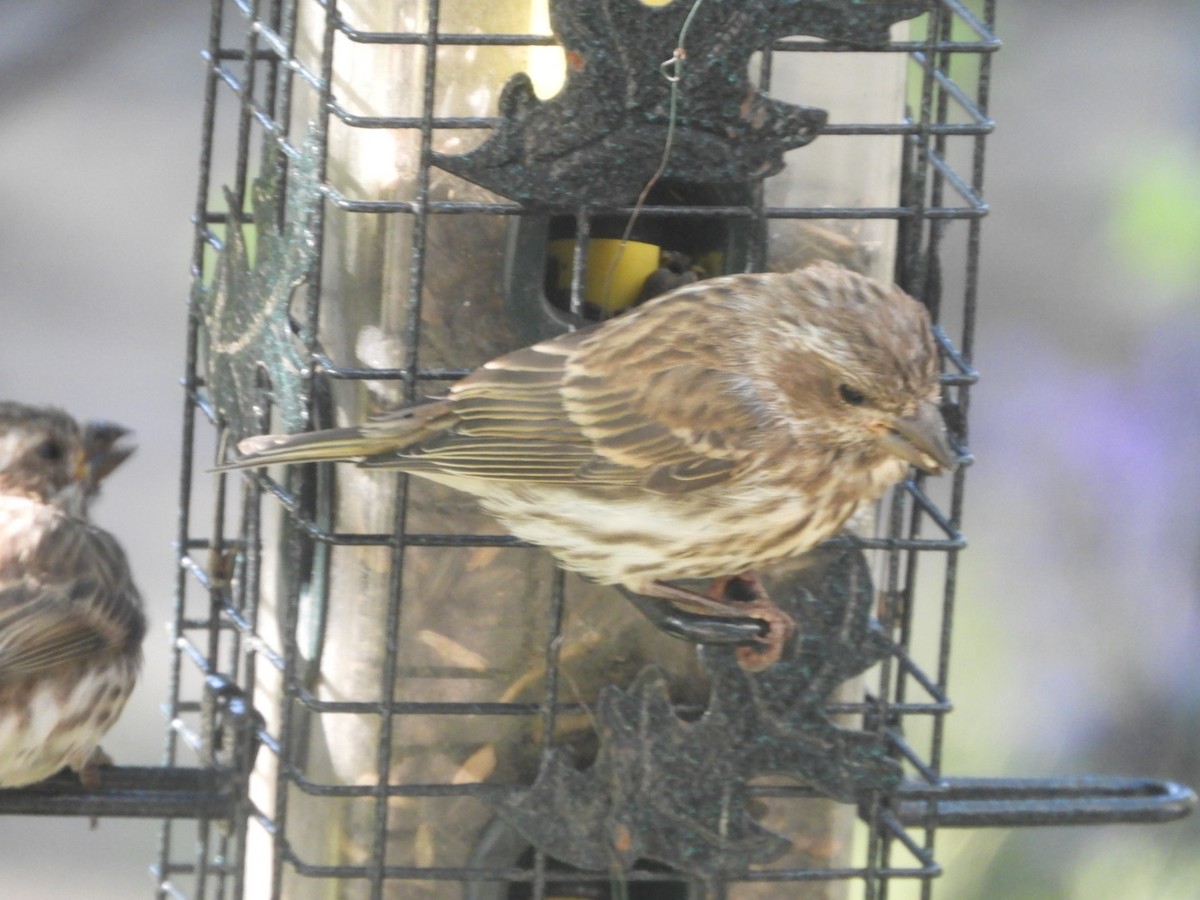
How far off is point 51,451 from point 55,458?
0.02m

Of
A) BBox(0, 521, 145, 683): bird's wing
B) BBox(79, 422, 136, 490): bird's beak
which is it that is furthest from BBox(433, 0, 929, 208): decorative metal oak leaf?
BBox(79, 422, 136, 490): bird's beak

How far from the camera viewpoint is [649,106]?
4.42 metres

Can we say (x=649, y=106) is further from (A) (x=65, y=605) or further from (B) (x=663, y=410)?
(A) (x=65, y=605)

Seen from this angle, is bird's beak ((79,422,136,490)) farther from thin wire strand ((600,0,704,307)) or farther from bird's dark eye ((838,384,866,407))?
bird's dark eye ((838,384,866,407))

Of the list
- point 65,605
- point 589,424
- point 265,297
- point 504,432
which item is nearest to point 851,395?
point 589,424

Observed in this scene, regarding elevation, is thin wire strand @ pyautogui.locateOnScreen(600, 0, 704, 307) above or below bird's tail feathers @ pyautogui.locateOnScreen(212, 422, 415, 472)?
above

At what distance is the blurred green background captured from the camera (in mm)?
6773

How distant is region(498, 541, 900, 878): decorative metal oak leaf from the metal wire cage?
3cm

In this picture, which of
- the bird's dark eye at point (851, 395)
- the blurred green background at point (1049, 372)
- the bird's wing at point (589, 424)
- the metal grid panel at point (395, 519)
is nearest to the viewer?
the bird's dark eye at point (851, 395)

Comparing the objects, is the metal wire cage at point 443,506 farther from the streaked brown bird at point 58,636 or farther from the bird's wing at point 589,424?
the streaked brown bird at point 58,636

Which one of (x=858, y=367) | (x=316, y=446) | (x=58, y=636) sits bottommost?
(x=58, y=636)

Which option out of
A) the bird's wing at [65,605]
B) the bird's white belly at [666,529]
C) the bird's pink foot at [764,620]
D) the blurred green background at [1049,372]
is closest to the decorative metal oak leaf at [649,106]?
the bird's white belly at [666,529]

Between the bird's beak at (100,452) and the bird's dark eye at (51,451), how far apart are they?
6 centimetres

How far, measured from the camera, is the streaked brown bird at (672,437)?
441 cm
